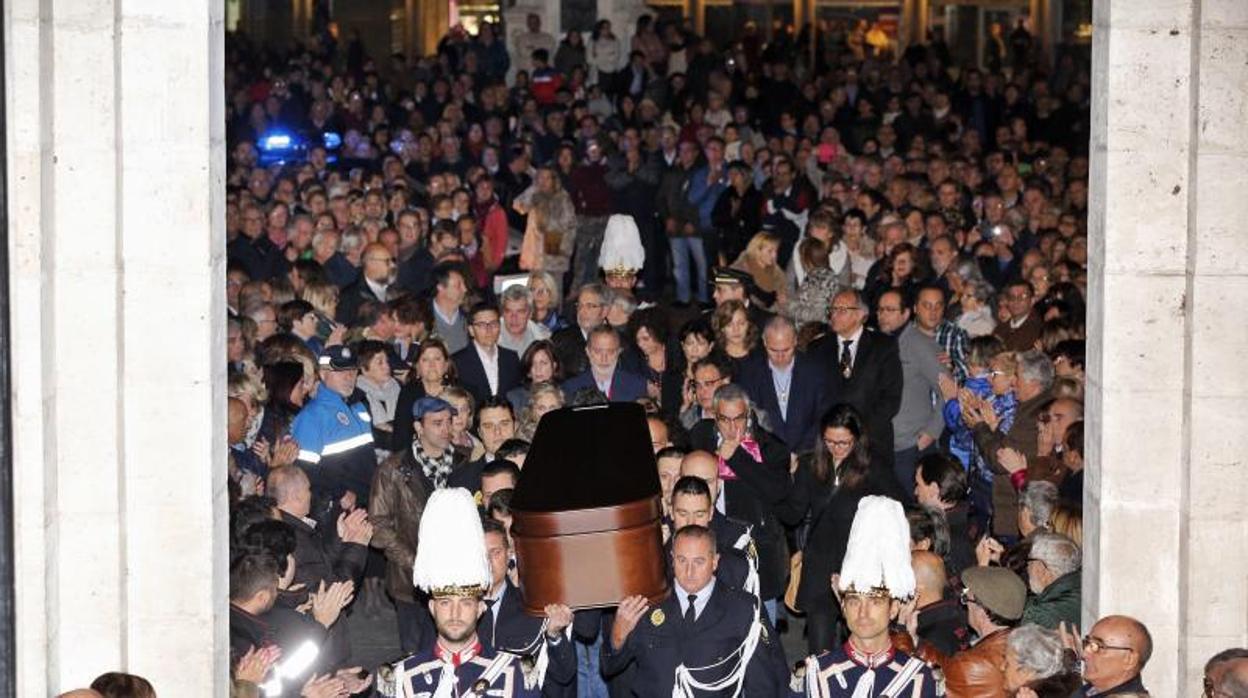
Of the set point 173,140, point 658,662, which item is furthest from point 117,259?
point 658,662

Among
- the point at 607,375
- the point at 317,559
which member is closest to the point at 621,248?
the point at 607,375

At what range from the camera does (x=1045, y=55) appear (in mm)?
37969

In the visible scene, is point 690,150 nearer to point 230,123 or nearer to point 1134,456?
point 230,123

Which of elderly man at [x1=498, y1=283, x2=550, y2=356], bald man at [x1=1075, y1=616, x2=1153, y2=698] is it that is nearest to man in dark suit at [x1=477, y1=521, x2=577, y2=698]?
bald man at [x1=1075, y1=616, x2=1153, y2=698]

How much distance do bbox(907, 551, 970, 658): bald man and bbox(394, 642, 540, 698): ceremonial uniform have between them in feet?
6.66

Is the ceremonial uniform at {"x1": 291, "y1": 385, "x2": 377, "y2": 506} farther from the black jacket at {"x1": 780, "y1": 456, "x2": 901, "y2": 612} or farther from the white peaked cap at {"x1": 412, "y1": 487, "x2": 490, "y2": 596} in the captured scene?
the white peaked cap at {"x1": 412, "y1": 487, "x2": 490, "y2": 596}

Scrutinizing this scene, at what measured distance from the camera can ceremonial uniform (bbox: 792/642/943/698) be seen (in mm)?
9797

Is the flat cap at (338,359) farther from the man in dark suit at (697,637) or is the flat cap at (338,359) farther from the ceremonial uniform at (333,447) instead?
the man in dark suit at (697,637)

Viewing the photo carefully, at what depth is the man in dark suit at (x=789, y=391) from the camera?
47.6ft

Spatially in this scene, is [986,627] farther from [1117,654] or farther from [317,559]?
[317,559]

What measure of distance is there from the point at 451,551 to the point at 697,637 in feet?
3.98

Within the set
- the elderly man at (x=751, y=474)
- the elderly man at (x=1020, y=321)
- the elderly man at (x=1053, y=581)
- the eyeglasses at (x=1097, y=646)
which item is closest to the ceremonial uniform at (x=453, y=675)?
the eyeglasses at (x=1097, y=646)

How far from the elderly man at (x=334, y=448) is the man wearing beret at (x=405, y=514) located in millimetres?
530

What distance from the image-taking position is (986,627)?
1051 cm
